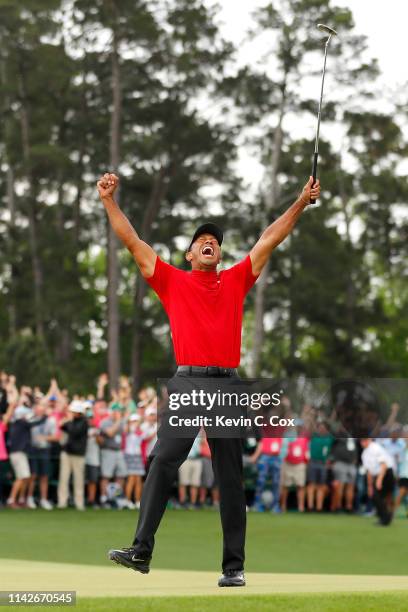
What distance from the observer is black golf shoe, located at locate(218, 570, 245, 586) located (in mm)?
8487

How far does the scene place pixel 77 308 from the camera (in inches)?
1976

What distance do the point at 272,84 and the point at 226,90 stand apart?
2.01 meters

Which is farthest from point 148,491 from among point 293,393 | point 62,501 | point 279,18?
point 279,18

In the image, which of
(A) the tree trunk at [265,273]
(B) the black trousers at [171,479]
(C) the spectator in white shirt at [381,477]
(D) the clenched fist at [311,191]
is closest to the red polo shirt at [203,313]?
(B) the black trousers at [171,479]

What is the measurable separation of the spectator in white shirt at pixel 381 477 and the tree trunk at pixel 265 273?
23864mm

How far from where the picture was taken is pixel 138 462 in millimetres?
24266

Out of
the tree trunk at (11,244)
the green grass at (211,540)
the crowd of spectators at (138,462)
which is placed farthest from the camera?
the tree trunk at (11,244)

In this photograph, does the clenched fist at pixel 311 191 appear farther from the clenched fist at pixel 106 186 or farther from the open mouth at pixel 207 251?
the clenched fist at pixel 106 186

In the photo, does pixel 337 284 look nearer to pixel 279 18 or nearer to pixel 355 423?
pixel 279 18

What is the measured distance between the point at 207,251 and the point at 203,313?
40 centimetres

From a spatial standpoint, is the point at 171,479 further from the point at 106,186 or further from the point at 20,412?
A: the point at 20,412

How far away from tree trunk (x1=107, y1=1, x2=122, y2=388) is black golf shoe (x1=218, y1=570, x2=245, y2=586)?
37.0m

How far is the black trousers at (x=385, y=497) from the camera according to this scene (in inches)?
881

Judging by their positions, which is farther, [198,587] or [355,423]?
[355,423]
